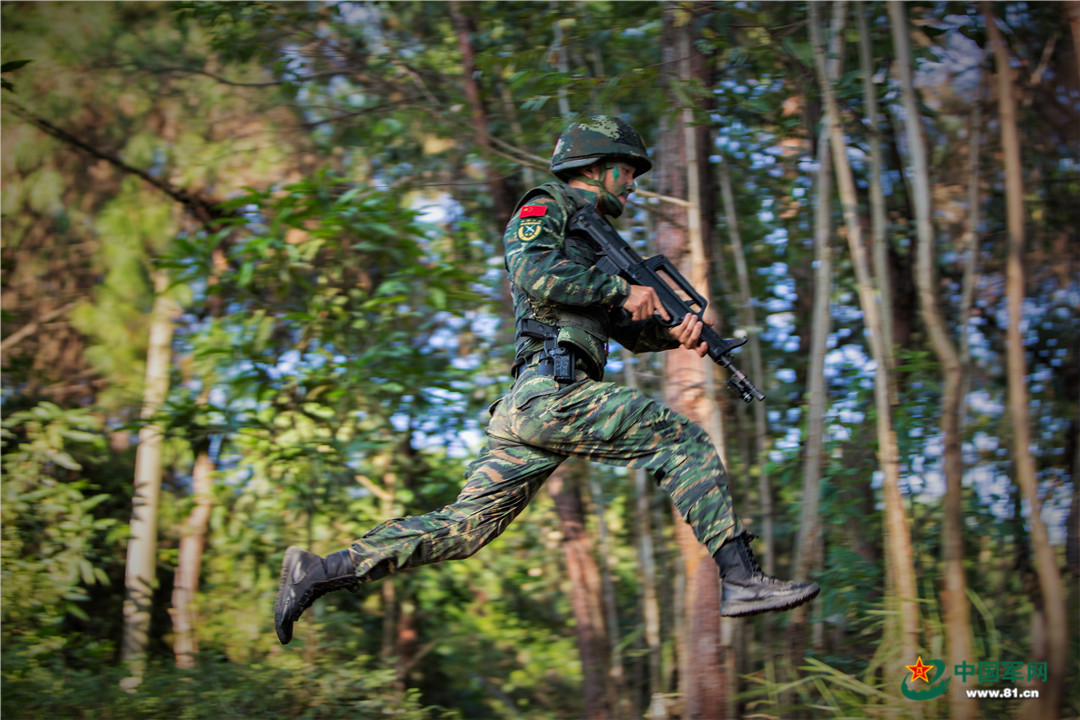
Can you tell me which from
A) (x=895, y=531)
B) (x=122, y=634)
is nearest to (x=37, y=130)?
(x=122, y=634)

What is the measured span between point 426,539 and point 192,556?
13.7ft

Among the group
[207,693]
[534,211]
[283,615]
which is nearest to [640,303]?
[534,211]

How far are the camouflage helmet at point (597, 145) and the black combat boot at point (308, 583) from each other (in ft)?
4.43

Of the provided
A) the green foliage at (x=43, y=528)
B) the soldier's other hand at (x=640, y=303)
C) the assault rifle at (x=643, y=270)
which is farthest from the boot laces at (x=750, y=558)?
the green foliage at (x=43, y=528)

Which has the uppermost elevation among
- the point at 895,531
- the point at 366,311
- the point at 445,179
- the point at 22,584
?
the point at 445,179

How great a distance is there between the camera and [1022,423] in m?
3.16

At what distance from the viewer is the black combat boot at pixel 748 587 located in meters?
2.21

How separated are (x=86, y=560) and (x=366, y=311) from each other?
7.66 feet

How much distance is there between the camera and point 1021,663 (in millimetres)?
3318

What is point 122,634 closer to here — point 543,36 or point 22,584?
point 22,584

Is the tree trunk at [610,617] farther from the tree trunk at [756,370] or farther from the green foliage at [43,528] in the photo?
the green foliage at [43,528]

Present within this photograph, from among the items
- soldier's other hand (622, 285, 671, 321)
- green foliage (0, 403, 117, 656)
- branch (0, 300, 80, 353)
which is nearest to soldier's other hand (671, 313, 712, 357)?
soldier's other hand (622, 285, 671, 321)

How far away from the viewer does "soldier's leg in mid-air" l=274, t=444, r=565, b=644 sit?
8.03 feet

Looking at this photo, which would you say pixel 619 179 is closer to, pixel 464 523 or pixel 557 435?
pixel 557 435
